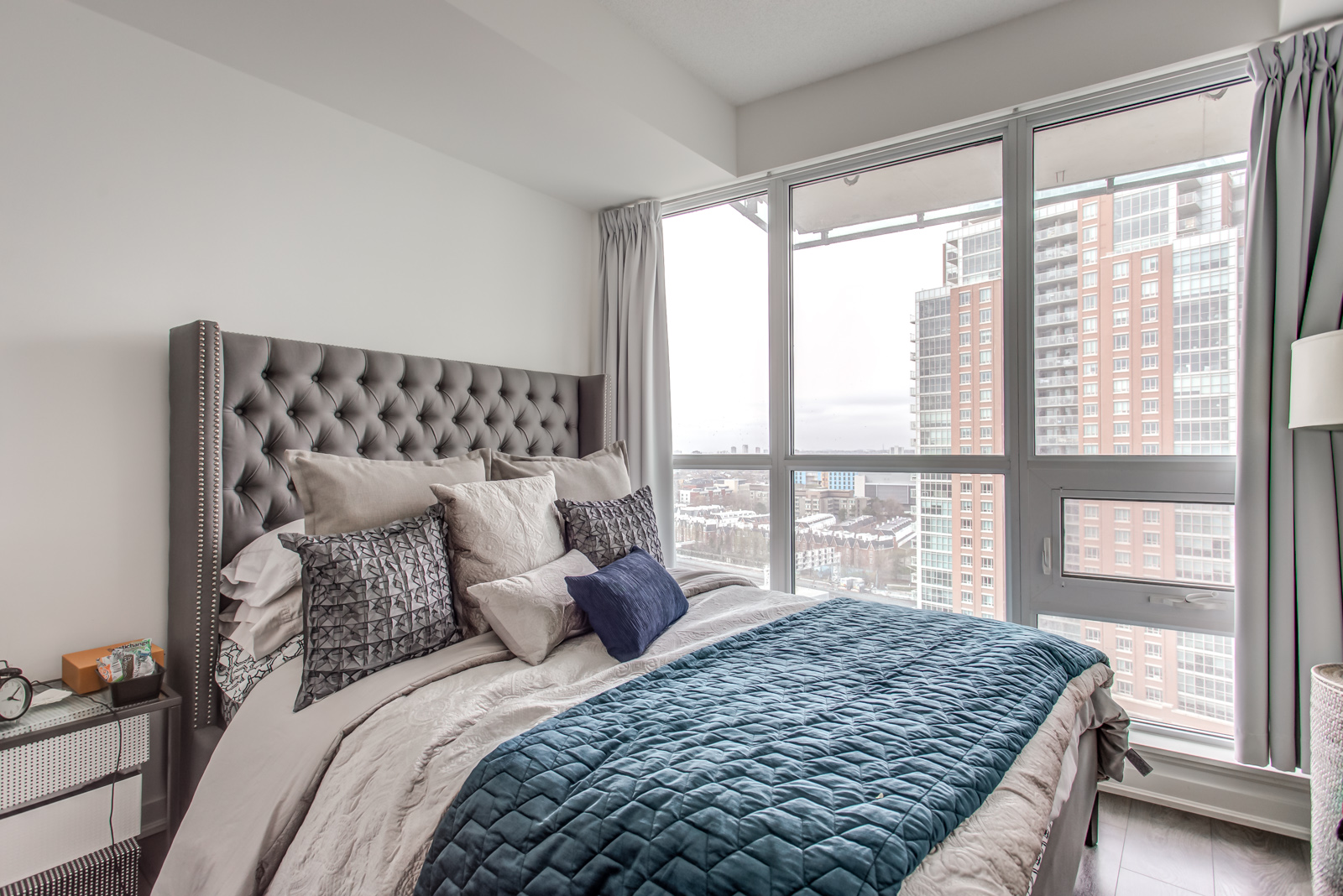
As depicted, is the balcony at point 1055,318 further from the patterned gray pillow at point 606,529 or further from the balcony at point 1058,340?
the patterned gray pillow at point 606,529

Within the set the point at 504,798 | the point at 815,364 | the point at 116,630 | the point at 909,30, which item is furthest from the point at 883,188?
the point at 116,630

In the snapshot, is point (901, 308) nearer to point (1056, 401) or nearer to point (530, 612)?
point (1056, 401)

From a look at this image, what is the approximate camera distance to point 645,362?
3.30m

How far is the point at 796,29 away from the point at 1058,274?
1.33 m

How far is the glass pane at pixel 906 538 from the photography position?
259 centimetres

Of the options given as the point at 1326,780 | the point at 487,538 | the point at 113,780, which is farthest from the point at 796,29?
the point at 113,780

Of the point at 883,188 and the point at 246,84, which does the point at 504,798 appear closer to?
the point at 246,84

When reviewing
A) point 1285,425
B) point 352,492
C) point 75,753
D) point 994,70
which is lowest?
point 75,753

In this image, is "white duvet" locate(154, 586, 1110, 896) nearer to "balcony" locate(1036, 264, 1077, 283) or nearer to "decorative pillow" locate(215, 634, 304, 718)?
"decorative pillow" locate(215, 634, 304, 718)

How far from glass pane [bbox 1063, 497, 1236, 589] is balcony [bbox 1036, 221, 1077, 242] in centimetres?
96

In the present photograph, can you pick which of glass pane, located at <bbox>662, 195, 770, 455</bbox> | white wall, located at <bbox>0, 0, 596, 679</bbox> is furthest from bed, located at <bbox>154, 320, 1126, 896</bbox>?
glass pane, located at <bbox>662, 195, 770, 455</bbox>

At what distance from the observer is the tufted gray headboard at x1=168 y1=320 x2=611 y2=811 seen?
1760 mm

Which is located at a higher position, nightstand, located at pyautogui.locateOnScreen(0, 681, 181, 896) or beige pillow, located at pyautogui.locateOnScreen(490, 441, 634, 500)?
beige pillow, located at pyautogui.locateOnScreen(490, 441, 634, 500)

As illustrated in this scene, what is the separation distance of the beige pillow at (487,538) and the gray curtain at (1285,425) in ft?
6.90
